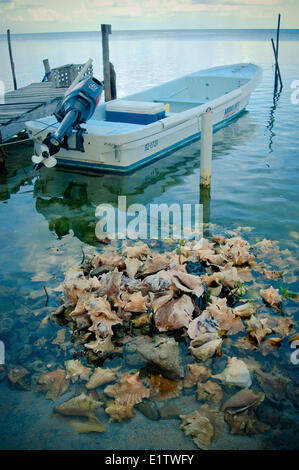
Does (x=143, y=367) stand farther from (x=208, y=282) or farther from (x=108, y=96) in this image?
(x=108, y=96)

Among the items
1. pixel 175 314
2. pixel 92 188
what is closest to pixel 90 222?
pixel 92 188

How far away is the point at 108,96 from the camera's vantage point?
12.6 metres

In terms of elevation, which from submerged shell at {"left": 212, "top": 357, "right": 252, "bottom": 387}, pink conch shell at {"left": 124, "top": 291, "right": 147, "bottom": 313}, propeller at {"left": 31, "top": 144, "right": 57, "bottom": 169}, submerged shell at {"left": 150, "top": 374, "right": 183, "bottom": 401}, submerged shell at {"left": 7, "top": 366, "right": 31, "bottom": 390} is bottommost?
submerged shell at {"left": 7, "top": 366, "right": 31, "bottom": 390}

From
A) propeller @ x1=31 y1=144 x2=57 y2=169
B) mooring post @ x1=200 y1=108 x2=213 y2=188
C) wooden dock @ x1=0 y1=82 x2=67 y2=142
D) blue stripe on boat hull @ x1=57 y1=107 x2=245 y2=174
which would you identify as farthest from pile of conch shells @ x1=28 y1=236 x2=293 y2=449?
wooden dock @ x1=0 y1=82 x2=67 y2=142

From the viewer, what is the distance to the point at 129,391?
3.04 m

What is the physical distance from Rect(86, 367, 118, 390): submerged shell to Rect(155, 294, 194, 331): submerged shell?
2.25ft

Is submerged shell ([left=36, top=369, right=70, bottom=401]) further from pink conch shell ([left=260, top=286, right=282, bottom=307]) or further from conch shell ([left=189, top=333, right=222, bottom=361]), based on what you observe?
pink conch shell ([left=260, top=286, right=282, bottom=307])

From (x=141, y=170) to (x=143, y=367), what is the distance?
5801mm

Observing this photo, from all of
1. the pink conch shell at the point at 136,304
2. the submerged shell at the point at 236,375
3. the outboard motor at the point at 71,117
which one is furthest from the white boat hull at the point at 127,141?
the submerged shell at the point at 236,375

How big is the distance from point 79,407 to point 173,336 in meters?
1.13

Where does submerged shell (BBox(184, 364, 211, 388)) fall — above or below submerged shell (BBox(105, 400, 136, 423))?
above

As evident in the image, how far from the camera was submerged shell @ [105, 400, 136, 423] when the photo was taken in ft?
9.37
